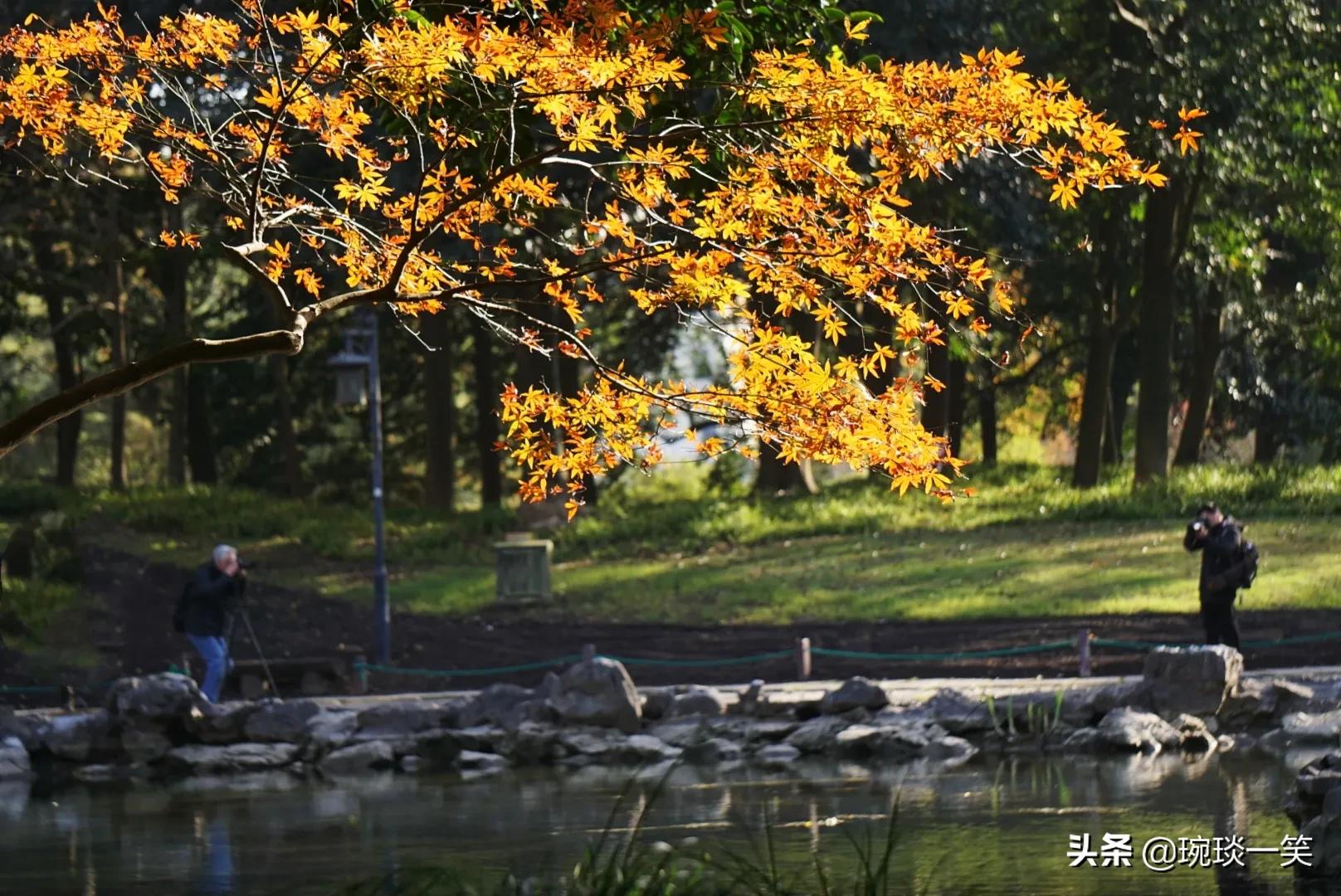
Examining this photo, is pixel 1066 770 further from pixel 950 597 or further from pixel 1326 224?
Result: pixel 1326 224

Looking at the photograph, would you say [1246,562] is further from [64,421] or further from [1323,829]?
[64,421]

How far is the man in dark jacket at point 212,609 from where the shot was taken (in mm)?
19969

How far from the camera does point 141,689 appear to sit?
20.0 meters

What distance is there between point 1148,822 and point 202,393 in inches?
1182

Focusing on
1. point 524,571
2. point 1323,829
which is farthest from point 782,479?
point 1323,829

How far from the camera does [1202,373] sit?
37.0 meters

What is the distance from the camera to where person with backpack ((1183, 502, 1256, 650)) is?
19.3m

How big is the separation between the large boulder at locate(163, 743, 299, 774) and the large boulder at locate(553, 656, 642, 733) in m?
2.82

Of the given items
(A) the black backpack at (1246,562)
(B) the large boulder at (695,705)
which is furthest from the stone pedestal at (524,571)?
(A) the black backpack at (1246,562)

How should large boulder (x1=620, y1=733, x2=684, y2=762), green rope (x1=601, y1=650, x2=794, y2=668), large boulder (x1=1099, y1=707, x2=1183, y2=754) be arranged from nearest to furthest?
large boulder (x1=1099, y1=707, x2=1183, y2=754)
large boulder (x1=620, y1=733, x2=684, y2=762)
green rope (x1=601, y1=650, x2=794, y2=668)

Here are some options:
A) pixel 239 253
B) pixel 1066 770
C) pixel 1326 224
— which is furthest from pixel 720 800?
pixel 1326 224

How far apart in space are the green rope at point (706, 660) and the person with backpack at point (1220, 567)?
4566 millimetres

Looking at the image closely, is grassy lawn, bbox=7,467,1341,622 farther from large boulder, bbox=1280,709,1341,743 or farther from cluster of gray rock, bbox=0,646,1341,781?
large boulder, bbox=1280,709,1341,743

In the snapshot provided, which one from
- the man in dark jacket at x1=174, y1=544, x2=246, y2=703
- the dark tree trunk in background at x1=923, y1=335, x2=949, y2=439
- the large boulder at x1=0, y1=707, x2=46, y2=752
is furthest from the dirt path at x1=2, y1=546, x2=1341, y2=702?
the dark tree trunk in background at x1=923, y1=335, x2=949, y2=439
